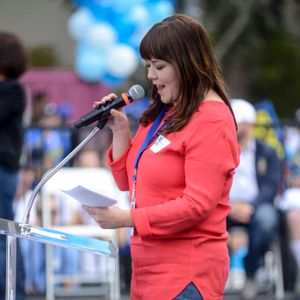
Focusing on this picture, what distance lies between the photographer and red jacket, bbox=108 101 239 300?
127 inches

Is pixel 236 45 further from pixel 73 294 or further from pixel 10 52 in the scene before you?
pixel 10 52

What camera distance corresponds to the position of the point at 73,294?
24.7ft

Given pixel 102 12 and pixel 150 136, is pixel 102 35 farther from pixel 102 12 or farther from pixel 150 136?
pixel 150 136

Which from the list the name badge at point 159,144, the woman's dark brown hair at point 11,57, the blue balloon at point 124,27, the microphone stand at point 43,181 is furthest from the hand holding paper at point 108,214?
the blue balloon at point 124,27

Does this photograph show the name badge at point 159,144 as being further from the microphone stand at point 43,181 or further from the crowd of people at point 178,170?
the microphone stand at point 43,181

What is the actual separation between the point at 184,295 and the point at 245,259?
4020 millimetres

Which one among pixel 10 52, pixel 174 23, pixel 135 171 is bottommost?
pixel 135 171

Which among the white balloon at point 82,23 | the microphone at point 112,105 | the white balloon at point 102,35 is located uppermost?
the white balloon at point 82,23

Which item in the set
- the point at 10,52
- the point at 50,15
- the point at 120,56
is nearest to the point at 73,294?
the point at 10,52

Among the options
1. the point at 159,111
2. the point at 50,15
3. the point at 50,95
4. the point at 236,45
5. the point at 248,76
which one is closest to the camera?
the point at 159,111

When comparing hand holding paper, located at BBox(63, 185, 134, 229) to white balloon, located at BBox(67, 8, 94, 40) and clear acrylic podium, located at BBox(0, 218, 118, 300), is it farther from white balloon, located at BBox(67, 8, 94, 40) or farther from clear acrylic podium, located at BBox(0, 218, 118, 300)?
white balloon, located at BBox(67, 8, 94, 40)

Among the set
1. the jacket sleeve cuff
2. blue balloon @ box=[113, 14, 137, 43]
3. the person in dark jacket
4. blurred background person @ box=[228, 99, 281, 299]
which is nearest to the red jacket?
the jacket sleeve cuff

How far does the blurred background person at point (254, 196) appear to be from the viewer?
7.20 meters

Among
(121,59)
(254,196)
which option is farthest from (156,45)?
(121,59)
